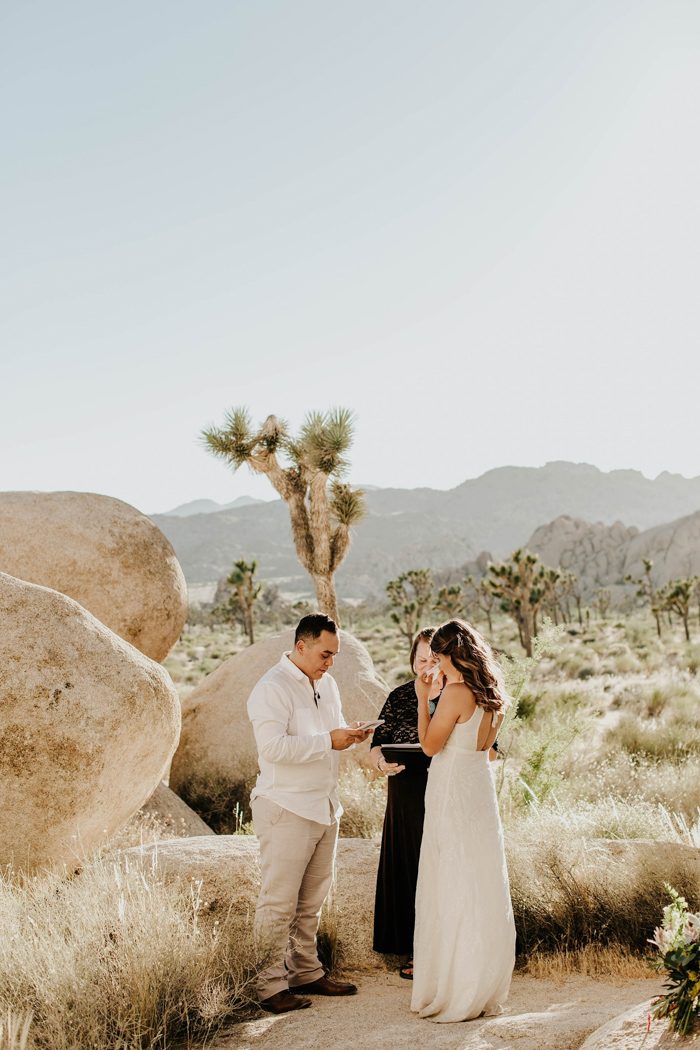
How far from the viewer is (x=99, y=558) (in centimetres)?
884

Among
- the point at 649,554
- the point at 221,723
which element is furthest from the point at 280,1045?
the point at 649,554

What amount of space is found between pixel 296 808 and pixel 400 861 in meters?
1.05

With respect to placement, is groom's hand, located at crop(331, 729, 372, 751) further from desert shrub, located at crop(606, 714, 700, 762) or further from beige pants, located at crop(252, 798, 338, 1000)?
desert shrub, located at crop(606, 714, 700, 762)

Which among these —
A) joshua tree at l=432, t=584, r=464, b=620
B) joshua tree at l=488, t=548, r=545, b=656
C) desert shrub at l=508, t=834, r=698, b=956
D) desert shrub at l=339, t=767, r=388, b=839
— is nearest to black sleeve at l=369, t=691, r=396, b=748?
desert shrub at l=508, t=834, r=698, b=956

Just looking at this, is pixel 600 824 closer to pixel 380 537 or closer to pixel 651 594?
pixel 651 594

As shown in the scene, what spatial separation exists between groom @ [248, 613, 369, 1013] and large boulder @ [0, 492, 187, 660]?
4407mm

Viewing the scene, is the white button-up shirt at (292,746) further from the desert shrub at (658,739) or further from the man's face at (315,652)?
the desert shrub at (658,739)

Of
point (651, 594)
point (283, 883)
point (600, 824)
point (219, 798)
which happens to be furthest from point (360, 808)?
point (651, 594)

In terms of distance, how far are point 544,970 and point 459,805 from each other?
1.42 m

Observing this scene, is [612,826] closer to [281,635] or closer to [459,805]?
[459,805]

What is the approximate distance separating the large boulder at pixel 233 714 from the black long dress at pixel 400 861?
13.9 feet

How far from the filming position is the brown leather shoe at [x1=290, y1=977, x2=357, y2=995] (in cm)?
475

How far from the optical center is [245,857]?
5.79 metres

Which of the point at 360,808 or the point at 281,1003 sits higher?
the point at 360,808
